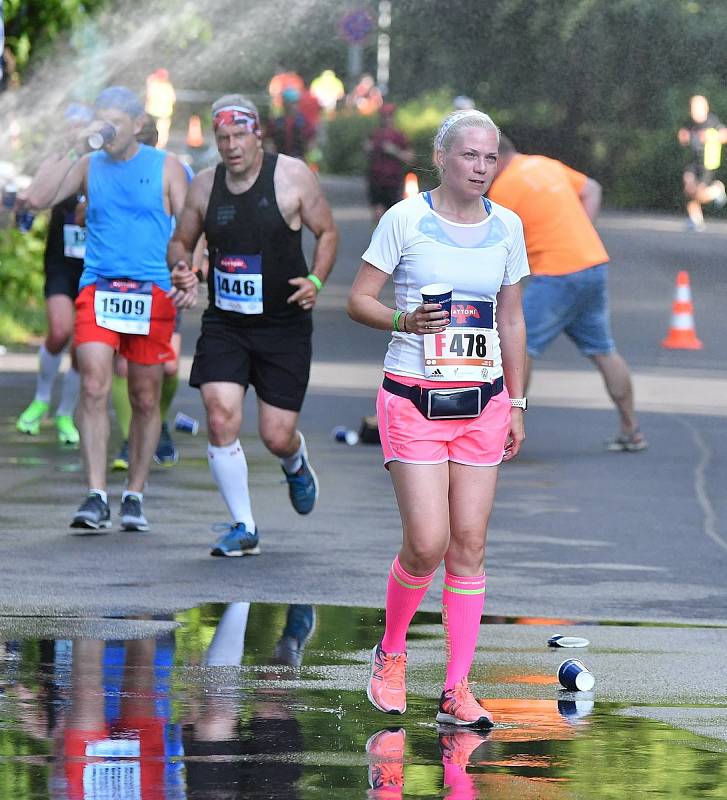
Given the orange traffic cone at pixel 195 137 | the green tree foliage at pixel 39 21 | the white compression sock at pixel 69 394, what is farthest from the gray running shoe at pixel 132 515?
the orange traffic cone at pixel 195 137

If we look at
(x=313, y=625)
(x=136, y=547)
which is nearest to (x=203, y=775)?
(x=313, y=625)

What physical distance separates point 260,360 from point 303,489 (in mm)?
898

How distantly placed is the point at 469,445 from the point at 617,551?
11.1 ft

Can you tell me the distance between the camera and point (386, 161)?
31641 millimetres

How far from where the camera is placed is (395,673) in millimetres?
6438

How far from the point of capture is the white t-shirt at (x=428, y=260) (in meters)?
6.42

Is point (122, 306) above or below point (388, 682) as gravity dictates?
above

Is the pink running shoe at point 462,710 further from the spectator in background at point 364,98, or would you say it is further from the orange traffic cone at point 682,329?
the spectator in background at point 364,98

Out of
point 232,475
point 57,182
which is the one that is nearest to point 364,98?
point 57,182

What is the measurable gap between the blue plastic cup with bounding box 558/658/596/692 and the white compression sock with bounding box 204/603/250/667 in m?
0.99

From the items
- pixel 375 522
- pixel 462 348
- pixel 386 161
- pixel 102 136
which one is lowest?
pixel 375 522

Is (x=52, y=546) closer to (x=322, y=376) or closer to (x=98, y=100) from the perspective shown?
(x=98, y=100)

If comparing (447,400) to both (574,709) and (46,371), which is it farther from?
(46,371)

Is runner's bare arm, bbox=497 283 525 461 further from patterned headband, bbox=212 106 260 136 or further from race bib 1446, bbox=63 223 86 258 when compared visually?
race bib 1446, bbox=63 223 86 258
